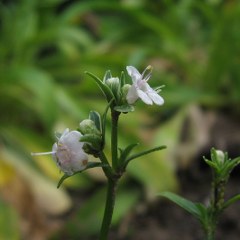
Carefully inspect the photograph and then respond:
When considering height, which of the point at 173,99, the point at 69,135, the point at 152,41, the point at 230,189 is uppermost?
the point at 152,41

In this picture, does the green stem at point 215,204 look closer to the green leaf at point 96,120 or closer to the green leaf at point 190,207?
the green leaf at point 190,207

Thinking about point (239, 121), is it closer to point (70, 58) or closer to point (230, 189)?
point (230, 189)

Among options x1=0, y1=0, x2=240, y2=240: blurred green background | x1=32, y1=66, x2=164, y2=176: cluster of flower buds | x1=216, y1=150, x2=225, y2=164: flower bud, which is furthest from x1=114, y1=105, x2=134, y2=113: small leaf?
x1=0, y1=0, x2=240, y2=240: blurred green background

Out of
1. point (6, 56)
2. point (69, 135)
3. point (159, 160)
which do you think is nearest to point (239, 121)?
point (159, 160)

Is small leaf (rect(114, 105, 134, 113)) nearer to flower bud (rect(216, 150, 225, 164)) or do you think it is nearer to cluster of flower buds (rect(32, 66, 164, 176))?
cluster of flower buds (rect(32, 66, 164, 176))

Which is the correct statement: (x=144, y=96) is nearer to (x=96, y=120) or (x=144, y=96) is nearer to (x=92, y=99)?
(x=96, y=120)

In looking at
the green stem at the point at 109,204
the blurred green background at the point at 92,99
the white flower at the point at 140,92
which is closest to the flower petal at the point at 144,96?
the white flower at the point at 140,92
